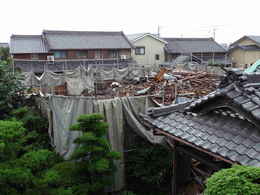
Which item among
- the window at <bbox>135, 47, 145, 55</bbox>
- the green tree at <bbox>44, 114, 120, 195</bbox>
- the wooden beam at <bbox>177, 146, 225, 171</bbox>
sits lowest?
the green tree at <bbox>44, 114, 120, 195</bbox>

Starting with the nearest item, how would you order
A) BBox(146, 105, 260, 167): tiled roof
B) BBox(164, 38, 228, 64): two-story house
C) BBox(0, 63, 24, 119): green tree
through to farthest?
BBox(146, 105, 260, 167): tiled roof
BBox(0, 63, 24, 119): green tree
BBox(164, 38, 228, 64): two-story house

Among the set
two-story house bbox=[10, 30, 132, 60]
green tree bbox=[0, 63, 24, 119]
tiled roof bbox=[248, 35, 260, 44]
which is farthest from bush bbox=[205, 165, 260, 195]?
tiled roof bbox=[248, 35, 260, 44]

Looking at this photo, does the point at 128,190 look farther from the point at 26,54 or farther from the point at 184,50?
the point at 184,50

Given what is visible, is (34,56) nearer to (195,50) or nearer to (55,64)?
(55,64)

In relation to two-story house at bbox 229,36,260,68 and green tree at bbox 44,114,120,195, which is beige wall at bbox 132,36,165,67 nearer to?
two-story house at bbox 229,36,260,68

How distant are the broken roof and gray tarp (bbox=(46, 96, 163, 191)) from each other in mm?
3642

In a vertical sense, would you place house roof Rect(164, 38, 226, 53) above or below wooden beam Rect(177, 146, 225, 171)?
above

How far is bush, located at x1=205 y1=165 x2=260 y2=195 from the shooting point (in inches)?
80.7

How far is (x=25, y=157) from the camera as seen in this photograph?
186 inches

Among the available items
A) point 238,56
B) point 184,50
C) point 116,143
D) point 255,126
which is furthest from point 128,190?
point 238,56

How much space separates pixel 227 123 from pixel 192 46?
3442 centimetres

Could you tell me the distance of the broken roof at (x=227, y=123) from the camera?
9.91 feet

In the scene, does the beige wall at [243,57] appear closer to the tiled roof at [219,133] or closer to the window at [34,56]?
the window at [34,56]

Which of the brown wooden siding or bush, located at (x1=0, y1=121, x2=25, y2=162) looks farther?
the brown wooden siding
